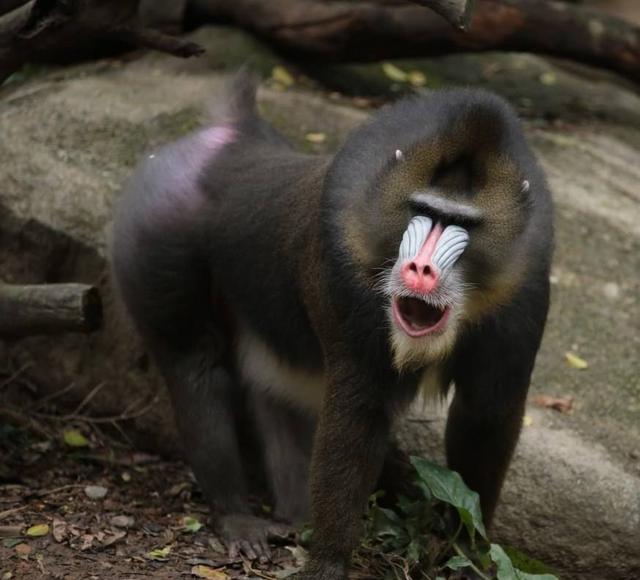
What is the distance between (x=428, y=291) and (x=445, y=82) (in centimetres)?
450

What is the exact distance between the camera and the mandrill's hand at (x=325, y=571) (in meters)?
3.61

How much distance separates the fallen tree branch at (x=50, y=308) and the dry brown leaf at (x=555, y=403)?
68.6 inches

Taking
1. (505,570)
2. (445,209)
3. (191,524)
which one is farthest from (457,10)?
(191,524)

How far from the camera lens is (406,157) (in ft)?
10.8

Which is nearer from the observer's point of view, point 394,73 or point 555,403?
point 555,403

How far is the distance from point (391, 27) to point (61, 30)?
286cm

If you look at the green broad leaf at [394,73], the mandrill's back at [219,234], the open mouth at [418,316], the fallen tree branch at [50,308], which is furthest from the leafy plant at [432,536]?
the green broad leaf at [394,73]

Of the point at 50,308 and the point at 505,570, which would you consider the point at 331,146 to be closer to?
the point at 50,308

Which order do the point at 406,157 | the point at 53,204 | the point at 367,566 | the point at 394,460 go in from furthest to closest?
1. the point at 53,204
2. the point at 394,460
3. the point at 367,566
4. the point at 406,157

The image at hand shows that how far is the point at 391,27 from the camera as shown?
645 cm

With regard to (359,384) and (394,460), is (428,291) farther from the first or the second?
(394,460)

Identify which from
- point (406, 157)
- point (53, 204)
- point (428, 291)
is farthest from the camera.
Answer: point (53, 204)

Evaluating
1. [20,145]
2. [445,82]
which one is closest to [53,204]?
[20,145]

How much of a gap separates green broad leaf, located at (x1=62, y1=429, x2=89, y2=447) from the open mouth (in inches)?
81.2
